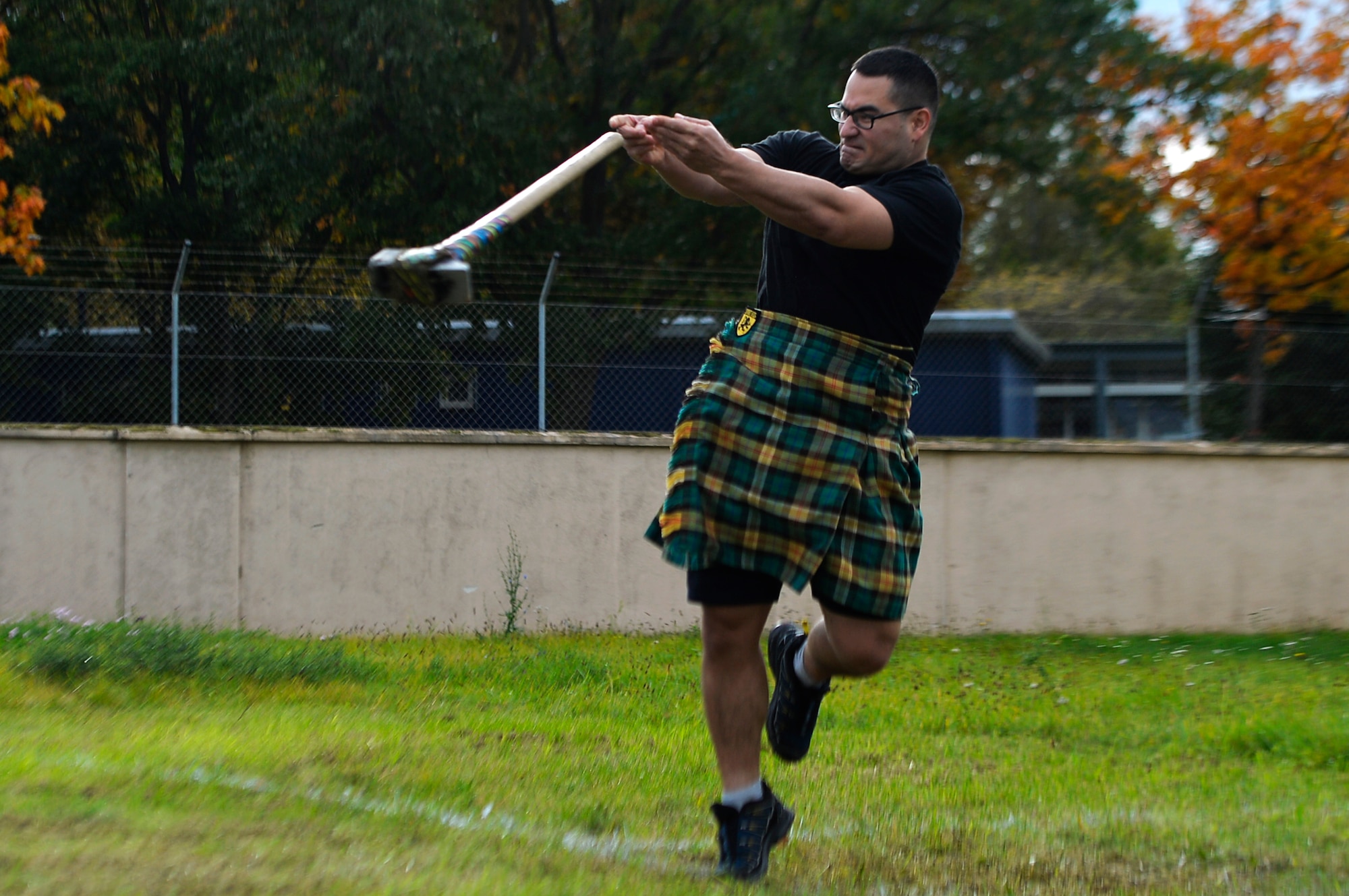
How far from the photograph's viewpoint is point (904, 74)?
2.96 meters

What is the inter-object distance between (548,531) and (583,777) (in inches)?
187

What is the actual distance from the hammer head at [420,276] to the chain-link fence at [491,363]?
232 inches

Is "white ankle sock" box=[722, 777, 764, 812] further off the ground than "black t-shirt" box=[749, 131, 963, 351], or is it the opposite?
"black t-shirt" box=[749, 131, 963, 351]

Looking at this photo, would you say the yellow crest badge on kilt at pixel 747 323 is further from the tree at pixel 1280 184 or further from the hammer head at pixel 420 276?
the tree at pixel 1280 184

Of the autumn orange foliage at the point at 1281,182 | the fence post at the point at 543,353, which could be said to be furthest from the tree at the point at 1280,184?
the fence post at the point at 543,353

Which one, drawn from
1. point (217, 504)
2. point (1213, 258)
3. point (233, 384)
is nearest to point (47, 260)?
point (233, 384)

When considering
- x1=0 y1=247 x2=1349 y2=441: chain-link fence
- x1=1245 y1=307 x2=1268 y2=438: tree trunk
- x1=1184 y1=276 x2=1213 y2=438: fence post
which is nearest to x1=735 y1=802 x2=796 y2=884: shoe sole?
x1=0 y1=247 x2=1349 y2=441: chain-link fence

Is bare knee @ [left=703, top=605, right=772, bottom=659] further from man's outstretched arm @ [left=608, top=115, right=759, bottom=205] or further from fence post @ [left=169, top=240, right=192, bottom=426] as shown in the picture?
fence post @ [left=169, top=240, right=192, bottom=426]

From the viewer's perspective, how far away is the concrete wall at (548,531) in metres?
8.02

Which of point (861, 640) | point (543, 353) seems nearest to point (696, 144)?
point (861, 640)

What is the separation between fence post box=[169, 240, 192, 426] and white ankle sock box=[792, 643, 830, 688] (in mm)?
6316

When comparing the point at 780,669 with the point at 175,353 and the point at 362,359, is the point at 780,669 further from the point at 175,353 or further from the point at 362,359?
the point at 175,353

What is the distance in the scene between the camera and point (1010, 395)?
10.6 metres

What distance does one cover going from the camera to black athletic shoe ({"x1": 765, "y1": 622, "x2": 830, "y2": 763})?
324 cm
